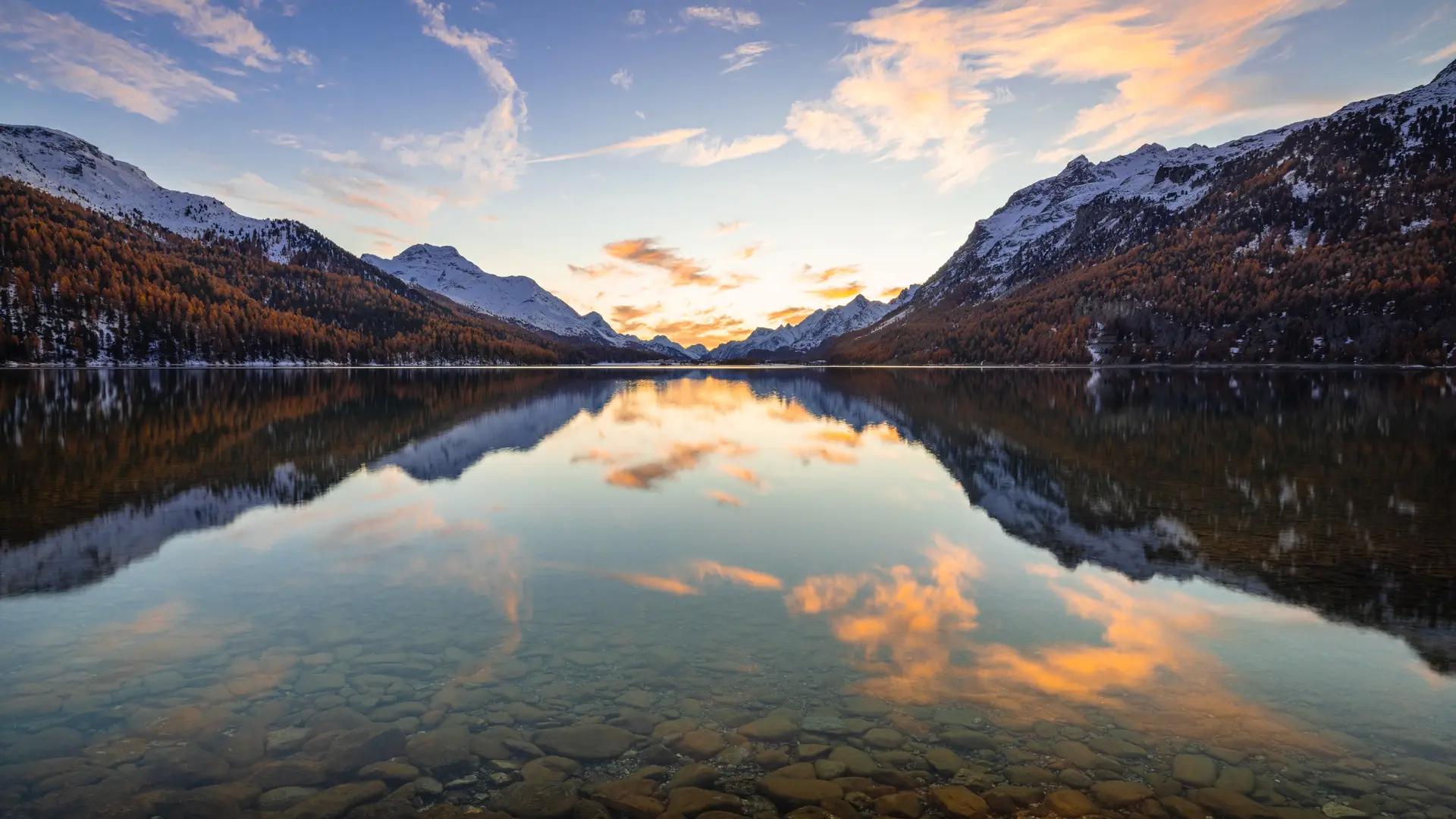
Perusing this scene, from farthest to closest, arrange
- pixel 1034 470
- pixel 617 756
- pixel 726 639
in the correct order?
pixel 1034 470 < pixel 726 639 < pixel 617 756

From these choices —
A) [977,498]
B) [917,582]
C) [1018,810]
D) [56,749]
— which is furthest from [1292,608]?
[56,749]

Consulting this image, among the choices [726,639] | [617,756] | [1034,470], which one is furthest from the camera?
[1034,470]

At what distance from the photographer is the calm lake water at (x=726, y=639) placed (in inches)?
364

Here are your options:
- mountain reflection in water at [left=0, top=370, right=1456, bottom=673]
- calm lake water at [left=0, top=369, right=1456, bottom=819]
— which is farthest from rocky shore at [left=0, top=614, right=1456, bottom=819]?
mountain reflection in water at [left=0, top=370, right=1456, bottom=673]

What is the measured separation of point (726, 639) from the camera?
1430 centimetres

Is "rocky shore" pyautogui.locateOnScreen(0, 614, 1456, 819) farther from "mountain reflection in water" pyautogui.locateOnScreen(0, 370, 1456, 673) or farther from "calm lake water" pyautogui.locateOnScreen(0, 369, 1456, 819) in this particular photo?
"mountain reflection in water" pyautogui.locateOnScreen(0, 370, 1456, 673)

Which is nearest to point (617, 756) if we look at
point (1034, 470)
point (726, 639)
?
point (726, 639)

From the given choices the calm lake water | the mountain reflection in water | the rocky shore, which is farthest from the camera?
the mountain reflection in water

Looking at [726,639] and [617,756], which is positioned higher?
[617,756]

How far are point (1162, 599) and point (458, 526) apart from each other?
66.8 feet

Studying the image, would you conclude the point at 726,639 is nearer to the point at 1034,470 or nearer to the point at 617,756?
the point at 617,756

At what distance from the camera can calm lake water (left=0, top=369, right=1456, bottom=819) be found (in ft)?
30.4

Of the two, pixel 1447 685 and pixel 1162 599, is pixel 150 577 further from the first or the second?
pixel 1447 685

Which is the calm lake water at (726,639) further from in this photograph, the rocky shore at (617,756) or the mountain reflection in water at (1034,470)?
the mountain reflection in water at (1034,470)
